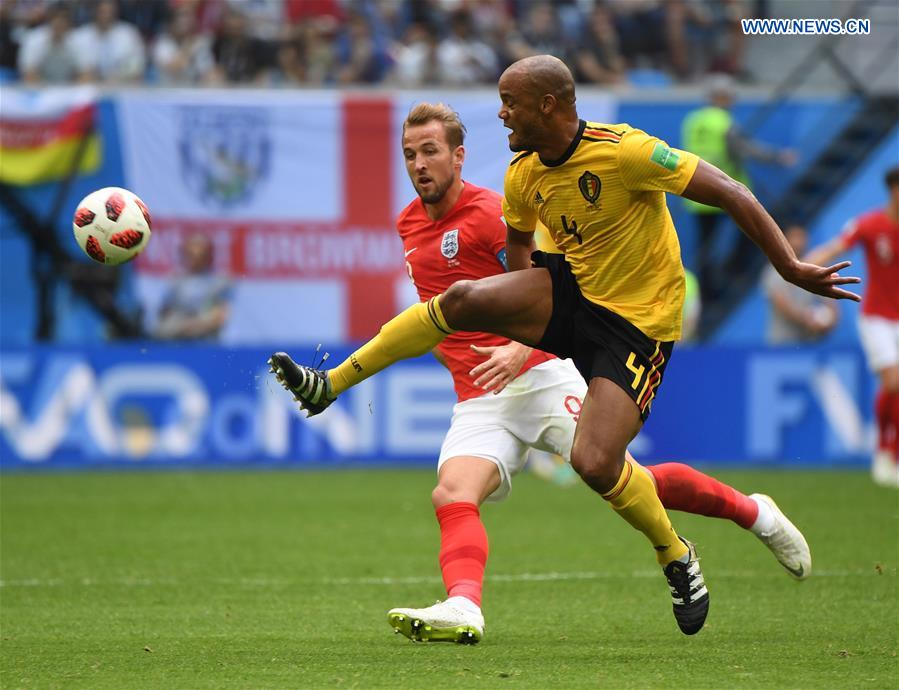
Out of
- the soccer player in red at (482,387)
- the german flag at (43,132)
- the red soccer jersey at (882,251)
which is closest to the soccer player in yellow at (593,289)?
the soccer player in red at (482,387)

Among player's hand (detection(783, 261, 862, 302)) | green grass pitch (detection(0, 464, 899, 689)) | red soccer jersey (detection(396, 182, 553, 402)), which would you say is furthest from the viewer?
red soccer jersey (detection(396, 182, 553, 402))

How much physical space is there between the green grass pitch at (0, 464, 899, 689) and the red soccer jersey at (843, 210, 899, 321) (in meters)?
1.64

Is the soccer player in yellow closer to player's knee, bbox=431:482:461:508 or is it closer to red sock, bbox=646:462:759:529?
red sock, bbox=646:462:759:529

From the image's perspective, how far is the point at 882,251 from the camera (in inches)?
521

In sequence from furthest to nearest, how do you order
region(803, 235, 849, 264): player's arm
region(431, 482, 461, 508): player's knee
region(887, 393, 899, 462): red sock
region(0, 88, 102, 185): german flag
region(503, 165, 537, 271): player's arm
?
region(0, 88, 102, 185): german flag
region(887, 393, 899, 462): red sock
region(803, 235, 849, 264): player's arm
region(431, 482, 461, 508): player's knee
region(503, 165, 537, 271): player's arm

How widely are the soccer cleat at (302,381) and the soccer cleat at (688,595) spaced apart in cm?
160

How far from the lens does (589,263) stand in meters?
6.25

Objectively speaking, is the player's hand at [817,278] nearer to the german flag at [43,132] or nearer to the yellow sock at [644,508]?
the yellow sock at [644,508]

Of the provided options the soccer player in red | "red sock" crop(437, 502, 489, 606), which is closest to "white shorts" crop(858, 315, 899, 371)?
the soccer player in red

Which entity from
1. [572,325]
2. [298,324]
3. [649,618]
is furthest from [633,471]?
[298,324]

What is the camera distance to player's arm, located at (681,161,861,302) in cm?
579

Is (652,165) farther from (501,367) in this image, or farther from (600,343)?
(501,367)

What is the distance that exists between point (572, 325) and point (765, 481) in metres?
8.07

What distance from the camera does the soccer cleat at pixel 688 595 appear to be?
6.21m
